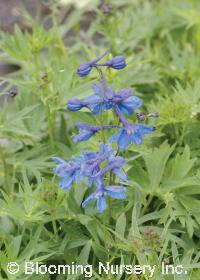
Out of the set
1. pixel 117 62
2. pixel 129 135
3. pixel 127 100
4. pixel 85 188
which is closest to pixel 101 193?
pixel 129 135

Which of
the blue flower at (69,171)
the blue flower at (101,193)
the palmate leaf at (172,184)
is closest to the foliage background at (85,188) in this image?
the palmate leaf at (172,184)

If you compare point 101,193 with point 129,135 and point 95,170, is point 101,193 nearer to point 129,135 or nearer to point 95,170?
point 95,170

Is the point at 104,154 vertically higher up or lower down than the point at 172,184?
higher up

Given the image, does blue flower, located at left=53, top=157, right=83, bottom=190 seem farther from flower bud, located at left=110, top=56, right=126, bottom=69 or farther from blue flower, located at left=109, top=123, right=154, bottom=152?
flower bud, located at left=110, top=56, right=126, bottom=69

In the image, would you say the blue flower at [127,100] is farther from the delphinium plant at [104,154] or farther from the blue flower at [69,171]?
the blue flower at [69,171]

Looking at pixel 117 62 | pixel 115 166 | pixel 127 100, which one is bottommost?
pixel 115 166

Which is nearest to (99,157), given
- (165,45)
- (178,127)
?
(178,127)

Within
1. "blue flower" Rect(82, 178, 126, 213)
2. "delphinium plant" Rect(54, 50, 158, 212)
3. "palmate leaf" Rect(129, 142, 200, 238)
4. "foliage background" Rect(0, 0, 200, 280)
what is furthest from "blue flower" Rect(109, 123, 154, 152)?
"palmate leaf" Rect(129, 142, 200, 238)

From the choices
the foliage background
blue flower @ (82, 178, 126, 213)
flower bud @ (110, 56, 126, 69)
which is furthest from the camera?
the foliage background

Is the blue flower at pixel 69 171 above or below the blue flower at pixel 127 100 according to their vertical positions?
below
